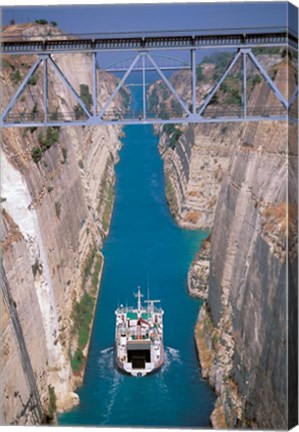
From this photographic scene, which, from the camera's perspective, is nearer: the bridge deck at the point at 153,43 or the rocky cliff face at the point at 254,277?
the bridge deck at the point at 153,43

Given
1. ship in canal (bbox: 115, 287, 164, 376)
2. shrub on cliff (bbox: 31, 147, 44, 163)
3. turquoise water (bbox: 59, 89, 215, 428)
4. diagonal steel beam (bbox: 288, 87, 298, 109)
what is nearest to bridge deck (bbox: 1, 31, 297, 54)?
diagonal steel beam (bbox: 288, 87, 298, 109)

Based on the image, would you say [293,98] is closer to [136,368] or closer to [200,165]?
[136,368]

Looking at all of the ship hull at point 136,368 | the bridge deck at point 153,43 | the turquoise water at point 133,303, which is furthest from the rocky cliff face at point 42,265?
the bridge deck at point 153,43

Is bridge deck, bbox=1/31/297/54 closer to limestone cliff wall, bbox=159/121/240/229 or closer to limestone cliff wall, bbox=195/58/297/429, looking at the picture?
limestone cliff wall, bbox=195/58/297/429

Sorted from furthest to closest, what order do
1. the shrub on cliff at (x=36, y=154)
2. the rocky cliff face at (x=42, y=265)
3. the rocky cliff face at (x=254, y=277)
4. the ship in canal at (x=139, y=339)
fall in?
the shrub on cliff at (x=36, y=154), the ship in canal at (x=139, y=339), the rocky cliff face at (x=42, y=265), the rocky cliff face at (x=254, y=277)

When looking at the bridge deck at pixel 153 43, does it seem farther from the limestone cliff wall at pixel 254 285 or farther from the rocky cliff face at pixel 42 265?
the rocky cliff face at pixel 42 265

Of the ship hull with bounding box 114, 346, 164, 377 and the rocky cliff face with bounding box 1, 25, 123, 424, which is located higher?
the rocky cliff face with bounding box 1, 25, 123, 424

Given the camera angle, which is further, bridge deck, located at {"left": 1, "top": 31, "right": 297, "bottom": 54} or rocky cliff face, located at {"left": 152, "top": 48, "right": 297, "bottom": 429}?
rocky cliff face, located at {"left": 152, "top": 48, "right": 297, "bottom": 429}

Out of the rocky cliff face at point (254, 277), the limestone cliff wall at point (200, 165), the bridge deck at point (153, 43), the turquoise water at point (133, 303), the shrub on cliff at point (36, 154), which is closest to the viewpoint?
the bridge deck at point (153, 43)
